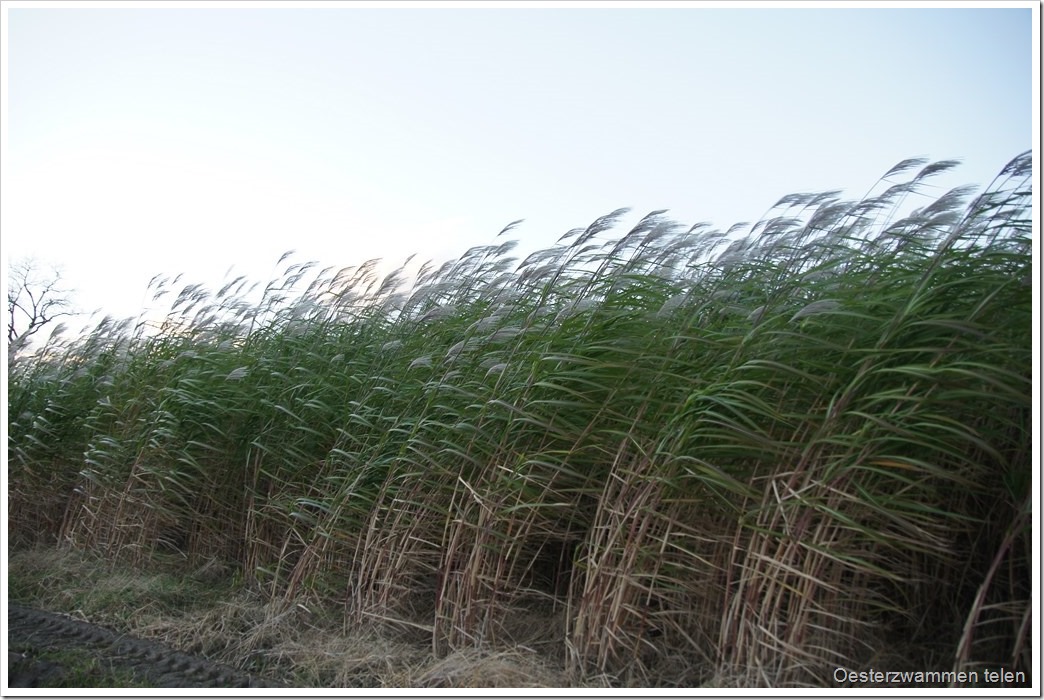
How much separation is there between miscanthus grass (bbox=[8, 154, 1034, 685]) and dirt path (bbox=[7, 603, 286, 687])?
54 cm

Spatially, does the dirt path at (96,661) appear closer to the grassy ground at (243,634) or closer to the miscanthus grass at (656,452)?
the grassy ground at (243,634)

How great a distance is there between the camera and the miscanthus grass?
2213 millimetres

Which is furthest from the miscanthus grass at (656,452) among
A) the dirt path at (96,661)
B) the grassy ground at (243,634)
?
the dirt path at (96,661)

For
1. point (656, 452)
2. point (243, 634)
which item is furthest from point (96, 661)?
point (656, 452)

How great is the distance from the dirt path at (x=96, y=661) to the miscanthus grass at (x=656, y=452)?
541mm

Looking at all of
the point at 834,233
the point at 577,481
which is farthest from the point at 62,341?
the point at 834,233

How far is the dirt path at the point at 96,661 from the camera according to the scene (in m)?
2.82

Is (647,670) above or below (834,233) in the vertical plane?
below

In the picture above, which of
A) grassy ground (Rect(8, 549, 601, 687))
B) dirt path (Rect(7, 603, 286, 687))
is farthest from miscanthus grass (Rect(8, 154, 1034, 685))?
dirt path (Rect(7, 603, 286, 687))

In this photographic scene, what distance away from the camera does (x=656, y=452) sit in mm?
2551

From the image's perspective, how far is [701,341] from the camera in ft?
8.81

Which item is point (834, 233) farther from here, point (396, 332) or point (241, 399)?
point (241, 399)

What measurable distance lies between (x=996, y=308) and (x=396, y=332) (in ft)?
8.88

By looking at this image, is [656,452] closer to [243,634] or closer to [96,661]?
[243,634]
